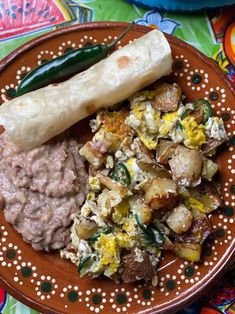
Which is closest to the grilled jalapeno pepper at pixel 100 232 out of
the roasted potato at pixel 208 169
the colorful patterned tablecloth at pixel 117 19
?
the roasted potato at pixel 208 169

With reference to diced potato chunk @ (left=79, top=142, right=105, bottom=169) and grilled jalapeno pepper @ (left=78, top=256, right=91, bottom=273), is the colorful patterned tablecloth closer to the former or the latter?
diced potato chunk @ (left=79, top=142, right=105, bottom=169)

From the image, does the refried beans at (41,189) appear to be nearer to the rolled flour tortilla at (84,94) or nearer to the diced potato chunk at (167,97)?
the rolled flour tortilla at (84,94)

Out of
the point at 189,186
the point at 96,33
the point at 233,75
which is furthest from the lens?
the point at 233,75

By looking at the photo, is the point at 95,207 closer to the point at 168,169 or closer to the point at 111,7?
the point at 168,169

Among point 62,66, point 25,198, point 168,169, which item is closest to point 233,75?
point 168,169

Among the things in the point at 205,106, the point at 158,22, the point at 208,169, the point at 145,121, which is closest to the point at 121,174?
the point at 145,121

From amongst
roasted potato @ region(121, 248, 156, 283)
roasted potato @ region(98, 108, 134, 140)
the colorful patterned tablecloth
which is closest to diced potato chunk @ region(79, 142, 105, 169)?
roasted potato @ region(98, 108, 134, 140)
